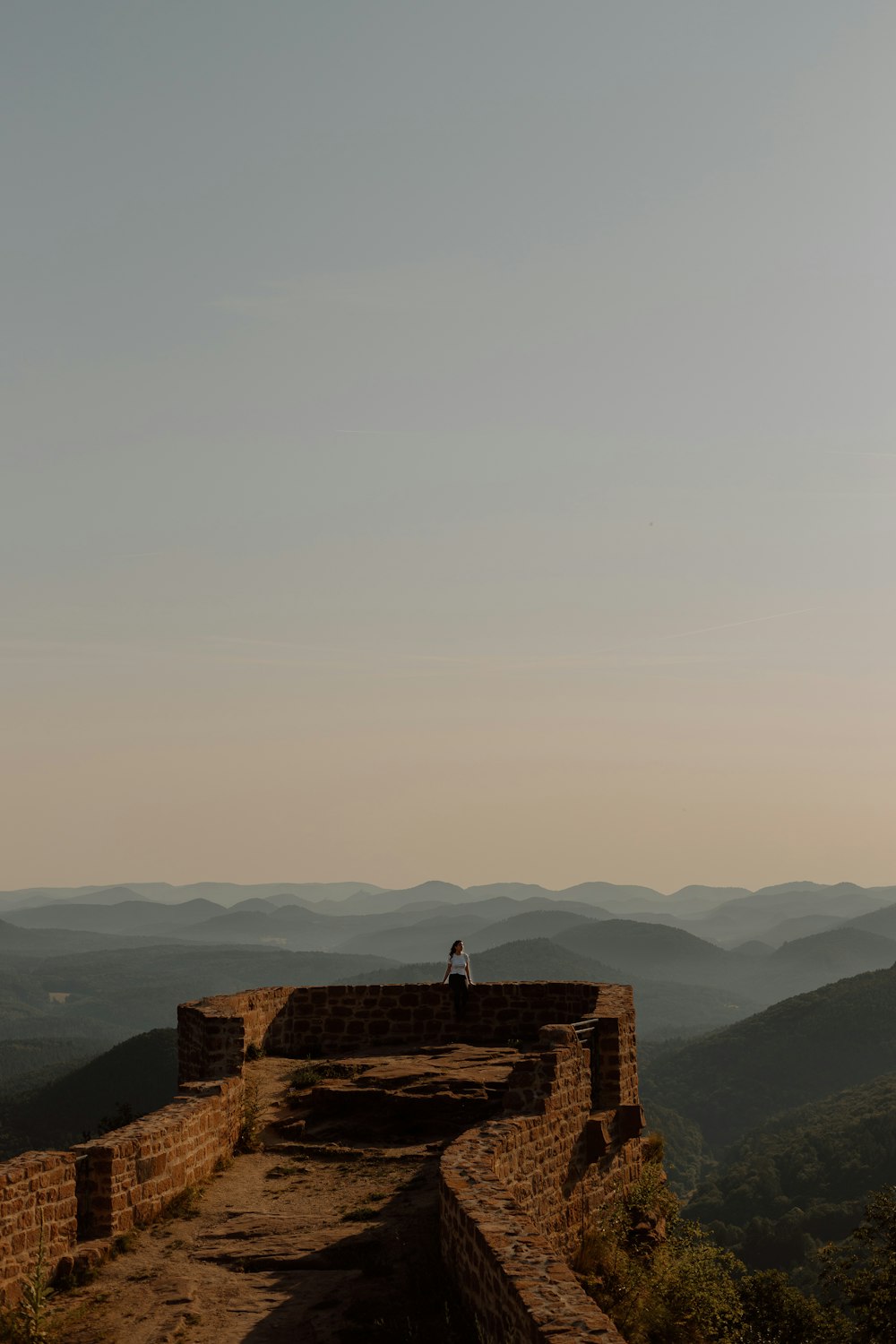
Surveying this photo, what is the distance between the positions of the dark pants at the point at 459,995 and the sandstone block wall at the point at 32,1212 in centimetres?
1053

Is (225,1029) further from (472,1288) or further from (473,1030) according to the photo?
(472,1288)

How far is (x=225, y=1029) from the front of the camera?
18359 mm

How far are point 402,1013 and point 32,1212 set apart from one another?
11463 mm

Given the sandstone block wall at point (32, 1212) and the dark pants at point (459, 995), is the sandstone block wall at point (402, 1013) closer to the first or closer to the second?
the dark pants at point (459, 995)

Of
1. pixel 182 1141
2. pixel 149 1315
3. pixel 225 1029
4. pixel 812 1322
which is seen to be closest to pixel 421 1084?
pixel 225 1029

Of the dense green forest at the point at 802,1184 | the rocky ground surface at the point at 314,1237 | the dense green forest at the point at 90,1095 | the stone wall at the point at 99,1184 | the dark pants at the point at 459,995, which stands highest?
the dark pants at the point at 459,995

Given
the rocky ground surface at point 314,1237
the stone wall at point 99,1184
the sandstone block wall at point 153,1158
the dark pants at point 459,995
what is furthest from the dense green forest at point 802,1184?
the stone wall at point 99,1184

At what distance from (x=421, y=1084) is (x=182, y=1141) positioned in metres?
4.77

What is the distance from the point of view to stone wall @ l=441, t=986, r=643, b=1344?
324 inches

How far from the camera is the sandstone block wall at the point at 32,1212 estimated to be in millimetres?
10836

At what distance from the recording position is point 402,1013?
73.0 feet

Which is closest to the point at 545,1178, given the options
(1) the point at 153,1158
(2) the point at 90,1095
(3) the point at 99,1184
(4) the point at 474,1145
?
(4) the point at 474,1145

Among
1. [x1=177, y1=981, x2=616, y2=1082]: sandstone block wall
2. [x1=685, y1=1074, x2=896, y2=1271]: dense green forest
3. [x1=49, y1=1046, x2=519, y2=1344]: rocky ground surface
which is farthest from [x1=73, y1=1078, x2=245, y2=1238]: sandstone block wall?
[x1=685, y1=1074, x2=896, y2=1271]: dense green forest

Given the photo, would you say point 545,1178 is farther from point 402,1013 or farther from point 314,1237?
point 402,1013
